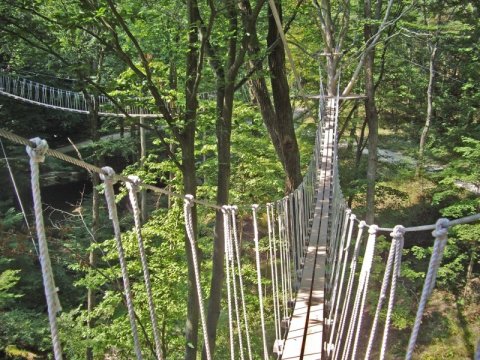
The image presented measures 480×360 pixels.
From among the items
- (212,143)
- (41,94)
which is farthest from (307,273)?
(41,94)

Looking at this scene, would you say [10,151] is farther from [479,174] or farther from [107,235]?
[479,174]

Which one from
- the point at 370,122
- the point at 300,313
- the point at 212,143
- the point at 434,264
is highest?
the point at 370,122

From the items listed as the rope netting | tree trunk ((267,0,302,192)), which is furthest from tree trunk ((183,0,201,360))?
the rope netting

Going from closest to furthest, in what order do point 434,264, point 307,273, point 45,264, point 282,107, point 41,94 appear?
point 45,264 < point 434,264 < point 307,273 < point 282,107 < point 41,94

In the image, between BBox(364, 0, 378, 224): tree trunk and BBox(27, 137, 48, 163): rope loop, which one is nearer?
BBox(27, 137, 48, 163): rope loop

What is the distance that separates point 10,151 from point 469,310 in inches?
355

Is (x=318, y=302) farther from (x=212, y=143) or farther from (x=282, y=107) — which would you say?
(x=212, y=143)

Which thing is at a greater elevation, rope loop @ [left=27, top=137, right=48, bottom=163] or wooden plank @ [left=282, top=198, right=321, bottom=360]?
rope loop @ [left=27, top=137, right=48, bottom=163]

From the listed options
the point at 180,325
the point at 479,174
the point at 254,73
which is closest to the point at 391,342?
the point at 479,174

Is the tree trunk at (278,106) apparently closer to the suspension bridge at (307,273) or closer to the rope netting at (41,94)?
the suspension bridge at (307,273)

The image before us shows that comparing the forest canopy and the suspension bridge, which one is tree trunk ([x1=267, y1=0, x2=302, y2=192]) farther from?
the suspension bridge

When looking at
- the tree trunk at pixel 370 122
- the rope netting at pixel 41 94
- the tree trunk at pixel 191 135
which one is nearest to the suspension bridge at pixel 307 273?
the tree trunk at pixel 191 135

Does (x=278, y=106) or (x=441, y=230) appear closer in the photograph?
(x=441, y=230)

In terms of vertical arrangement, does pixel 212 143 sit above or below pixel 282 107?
below
